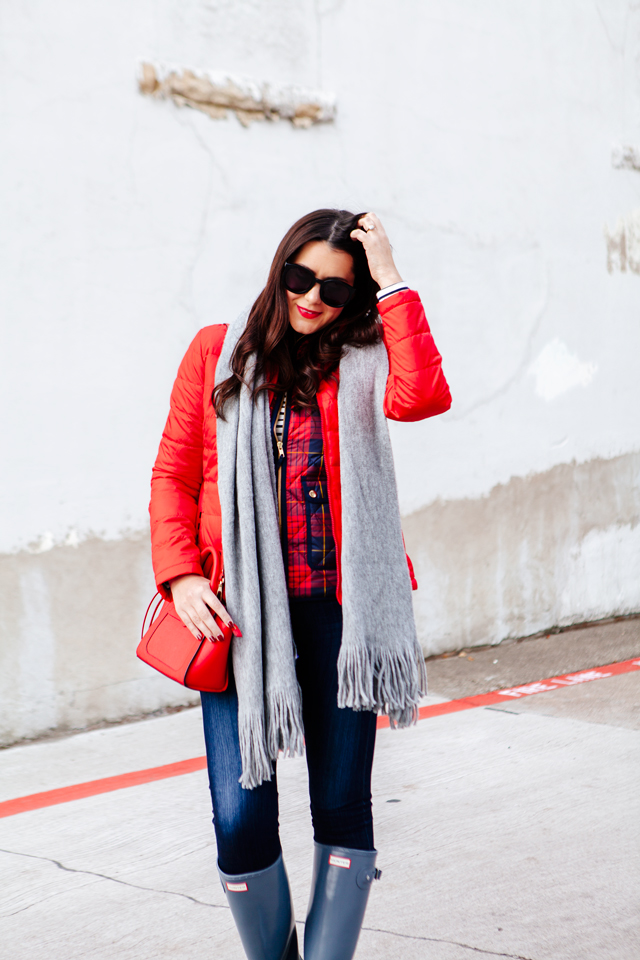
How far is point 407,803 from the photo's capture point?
332 centimetres

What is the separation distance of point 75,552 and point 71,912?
180cm

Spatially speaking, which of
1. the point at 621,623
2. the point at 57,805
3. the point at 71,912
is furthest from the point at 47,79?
the point at 621,623

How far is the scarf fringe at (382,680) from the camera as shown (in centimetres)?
184

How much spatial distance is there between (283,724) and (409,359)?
0.78m

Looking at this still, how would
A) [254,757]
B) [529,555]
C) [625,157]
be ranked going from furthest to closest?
[625,157] → [529,555] → [254,757]

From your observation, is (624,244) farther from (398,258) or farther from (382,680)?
(382,680)

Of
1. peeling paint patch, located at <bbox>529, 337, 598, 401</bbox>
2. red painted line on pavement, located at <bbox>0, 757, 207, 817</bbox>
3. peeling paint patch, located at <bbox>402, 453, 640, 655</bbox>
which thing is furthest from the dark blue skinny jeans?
peeling paint patch, located at <bbox>529, 337, 598, 401</bbox>

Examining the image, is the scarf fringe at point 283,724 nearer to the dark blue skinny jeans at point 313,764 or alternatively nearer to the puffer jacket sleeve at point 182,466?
the dark blue skinny jeans at point 313,764

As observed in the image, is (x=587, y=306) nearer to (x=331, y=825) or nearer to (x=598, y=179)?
(x=598, y=179)

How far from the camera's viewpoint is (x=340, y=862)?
187 cm

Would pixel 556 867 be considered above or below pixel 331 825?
below

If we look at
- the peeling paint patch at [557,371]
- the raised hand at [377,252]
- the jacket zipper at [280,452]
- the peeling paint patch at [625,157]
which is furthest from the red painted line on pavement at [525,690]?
the peeling paint patch at [625,157]

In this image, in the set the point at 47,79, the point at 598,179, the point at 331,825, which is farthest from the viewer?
the point at 598,179

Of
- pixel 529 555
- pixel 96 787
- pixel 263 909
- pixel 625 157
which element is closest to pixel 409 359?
pixel 263 909
